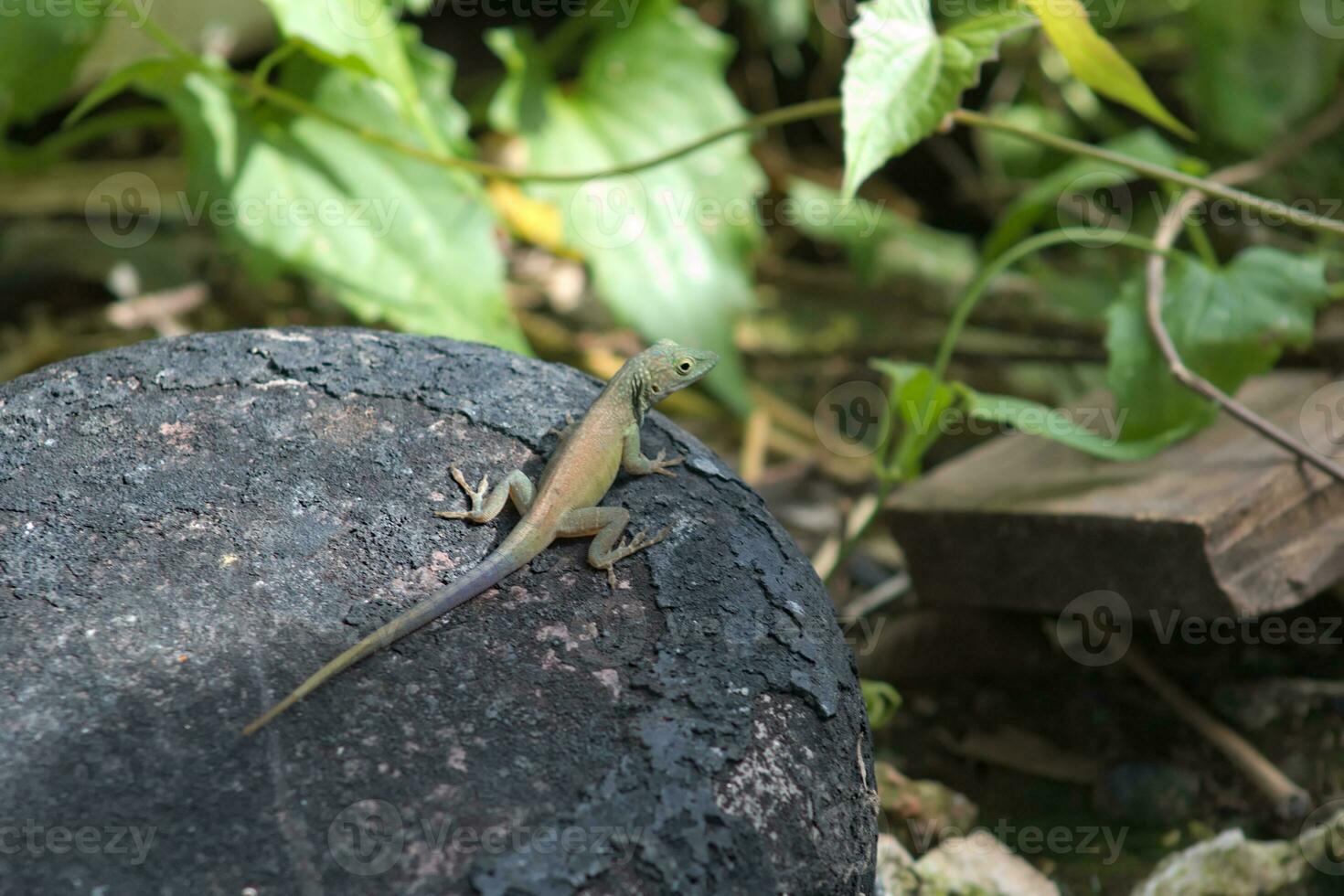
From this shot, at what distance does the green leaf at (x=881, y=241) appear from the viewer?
5.56 meters

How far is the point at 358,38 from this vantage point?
360 centimetres

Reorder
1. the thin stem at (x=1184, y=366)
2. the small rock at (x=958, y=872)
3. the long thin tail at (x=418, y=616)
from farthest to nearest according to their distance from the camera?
1. the thin stem at (x=1184, y=366)
2. the small rock at (x=958, y=872)
3. the long thin tail at (x=418, y=616)

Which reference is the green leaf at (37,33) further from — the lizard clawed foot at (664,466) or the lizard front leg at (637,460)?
the lizard clawed foot at (664,466)

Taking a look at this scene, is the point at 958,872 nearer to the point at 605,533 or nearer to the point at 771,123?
Answer: the point at 605,533

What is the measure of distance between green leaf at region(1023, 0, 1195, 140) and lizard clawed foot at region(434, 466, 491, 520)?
1726mm

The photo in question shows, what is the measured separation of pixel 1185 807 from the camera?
3211 millimetres

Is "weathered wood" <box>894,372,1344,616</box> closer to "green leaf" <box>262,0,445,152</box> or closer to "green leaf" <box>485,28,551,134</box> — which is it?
"green leaf" <box>262,0,445,152</box>

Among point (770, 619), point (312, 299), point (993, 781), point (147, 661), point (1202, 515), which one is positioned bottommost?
point (993, 781)

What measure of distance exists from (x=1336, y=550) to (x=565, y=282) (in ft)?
13.8

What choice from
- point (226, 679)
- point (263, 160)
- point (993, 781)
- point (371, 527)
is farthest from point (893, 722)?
point (263, 160)

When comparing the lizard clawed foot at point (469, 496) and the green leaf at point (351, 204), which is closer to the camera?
the lizard clawed foot at point (469, 496)

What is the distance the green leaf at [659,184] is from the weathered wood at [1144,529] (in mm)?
1447

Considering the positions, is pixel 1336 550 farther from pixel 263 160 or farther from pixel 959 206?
pixel 959 206

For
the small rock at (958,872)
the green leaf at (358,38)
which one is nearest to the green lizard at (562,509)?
the small rock at (958,872)
